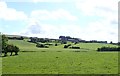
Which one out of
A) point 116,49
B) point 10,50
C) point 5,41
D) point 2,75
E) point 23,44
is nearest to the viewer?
point 2,75

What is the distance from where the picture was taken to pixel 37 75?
3541 centimetres

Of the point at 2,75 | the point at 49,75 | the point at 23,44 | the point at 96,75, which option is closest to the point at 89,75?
the point at 96,75

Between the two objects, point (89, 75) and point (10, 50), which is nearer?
point (89, 75)

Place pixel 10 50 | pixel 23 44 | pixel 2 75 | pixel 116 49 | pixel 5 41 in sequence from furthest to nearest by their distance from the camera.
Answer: pixel 23 44 < pixel 116 49 < pixel 5 41 < pixel 10 50 < pixel 2 75

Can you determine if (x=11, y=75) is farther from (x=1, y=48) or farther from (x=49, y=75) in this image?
(x=1, y=48)

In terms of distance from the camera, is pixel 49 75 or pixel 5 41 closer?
pixel 49 75

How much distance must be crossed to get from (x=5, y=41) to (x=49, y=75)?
70.1 meters

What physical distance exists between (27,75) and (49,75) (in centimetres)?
256

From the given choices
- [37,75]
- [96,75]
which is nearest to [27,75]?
[37,75]

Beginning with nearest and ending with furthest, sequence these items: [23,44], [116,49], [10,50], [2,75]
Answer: [2,75], [10,50], [116,49], [23,44]

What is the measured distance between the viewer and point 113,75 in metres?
35.4

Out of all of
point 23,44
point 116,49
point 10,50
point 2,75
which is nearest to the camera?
point 2,75

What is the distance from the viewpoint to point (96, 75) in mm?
35594

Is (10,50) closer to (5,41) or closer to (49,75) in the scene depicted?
(5,41)
